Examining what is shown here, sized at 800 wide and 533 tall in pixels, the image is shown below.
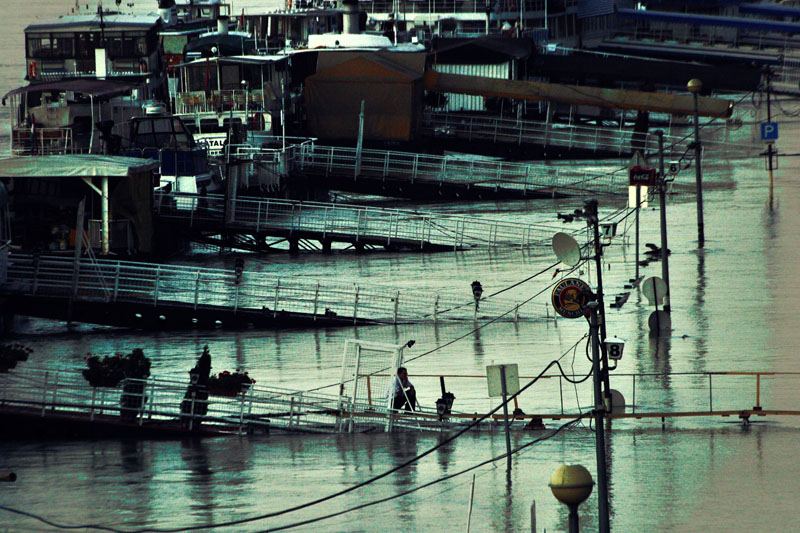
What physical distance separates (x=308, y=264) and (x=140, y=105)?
61.8 ft

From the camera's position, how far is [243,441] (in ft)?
77.7

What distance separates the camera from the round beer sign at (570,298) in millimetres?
23078

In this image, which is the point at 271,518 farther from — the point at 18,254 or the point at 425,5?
the point at 425,5

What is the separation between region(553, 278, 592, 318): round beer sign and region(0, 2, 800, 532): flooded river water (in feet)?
6.79

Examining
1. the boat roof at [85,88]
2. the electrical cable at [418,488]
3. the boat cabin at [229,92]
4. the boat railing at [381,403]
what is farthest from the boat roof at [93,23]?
the electrical cable at [418,488]

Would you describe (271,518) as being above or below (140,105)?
below

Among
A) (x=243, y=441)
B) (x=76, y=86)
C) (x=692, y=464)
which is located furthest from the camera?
(x=76, y=86)

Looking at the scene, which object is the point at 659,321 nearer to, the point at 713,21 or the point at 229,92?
the point at 229,92

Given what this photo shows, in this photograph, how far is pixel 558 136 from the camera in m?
67.4

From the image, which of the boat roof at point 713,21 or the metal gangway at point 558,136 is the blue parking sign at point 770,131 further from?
the boat roof at point 713,21

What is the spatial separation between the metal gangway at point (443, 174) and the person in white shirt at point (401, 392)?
30.8 metres

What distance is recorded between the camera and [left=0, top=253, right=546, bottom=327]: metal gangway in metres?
35.0

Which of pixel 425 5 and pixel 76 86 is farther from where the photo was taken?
pixel 425 5

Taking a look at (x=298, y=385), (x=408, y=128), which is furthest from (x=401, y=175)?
(x=298, y=385)
